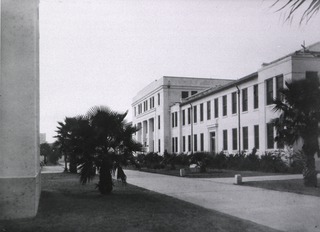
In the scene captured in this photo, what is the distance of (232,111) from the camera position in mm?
34031

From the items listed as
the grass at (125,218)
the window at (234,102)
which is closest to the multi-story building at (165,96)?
the window at (234,102)

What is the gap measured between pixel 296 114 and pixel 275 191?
2.97 metres

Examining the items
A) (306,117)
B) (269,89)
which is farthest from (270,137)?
(306,117)

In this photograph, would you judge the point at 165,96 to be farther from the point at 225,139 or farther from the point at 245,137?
the point at 245,137

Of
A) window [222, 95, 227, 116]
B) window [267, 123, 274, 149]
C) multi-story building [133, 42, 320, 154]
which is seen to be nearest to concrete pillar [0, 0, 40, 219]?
multi-story building [133, 42, 320, 154]

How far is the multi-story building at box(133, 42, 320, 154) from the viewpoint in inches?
1016

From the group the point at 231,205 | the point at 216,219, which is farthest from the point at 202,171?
the point at 216,219

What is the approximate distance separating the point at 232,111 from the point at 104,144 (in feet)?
74.2

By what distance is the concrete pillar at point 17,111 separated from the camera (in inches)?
342

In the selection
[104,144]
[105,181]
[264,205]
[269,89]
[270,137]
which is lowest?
[264,205]

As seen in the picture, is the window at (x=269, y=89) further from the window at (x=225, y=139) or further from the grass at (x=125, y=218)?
the grass at (x=125, y=218)

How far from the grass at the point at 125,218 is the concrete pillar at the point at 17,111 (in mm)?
544

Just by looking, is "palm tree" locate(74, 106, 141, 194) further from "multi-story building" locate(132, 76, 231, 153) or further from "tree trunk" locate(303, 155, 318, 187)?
"multi-story building" locate(132, 76, 231, 153)

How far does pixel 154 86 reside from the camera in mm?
59031
